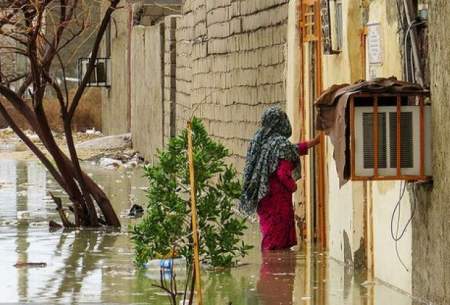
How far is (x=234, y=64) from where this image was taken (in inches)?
739

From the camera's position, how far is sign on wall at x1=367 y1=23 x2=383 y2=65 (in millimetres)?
11328

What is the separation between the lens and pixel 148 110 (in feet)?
98.4

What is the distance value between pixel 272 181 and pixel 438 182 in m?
4.36

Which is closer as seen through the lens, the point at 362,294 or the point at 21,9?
the point at 362,294

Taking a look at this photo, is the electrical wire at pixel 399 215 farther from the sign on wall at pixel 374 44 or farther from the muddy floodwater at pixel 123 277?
the sign on wall at pixel 374 44

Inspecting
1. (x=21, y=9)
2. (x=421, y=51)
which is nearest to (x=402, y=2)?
(x=421, y=51)

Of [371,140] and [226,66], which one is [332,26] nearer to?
[371,140]

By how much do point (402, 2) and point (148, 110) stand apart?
65.6ft

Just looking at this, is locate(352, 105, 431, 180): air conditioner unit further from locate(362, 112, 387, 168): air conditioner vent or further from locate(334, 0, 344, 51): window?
locate(334, 0, 344, 51): window

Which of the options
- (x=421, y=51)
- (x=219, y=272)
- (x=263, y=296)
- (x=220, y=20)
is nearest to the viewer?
(x=421, y=51)

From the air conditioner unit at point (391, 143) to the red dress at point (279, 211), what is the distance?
4040 millimetres

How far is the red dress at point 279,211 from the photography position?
1367 centimetres

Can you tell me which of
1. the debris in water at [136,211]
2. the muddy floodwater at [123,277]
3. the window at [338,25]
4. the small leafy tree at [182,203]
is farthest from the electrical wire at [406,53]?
the debris in water at [136,211]

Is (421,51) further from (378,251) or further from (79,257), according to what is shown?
(79,257)
